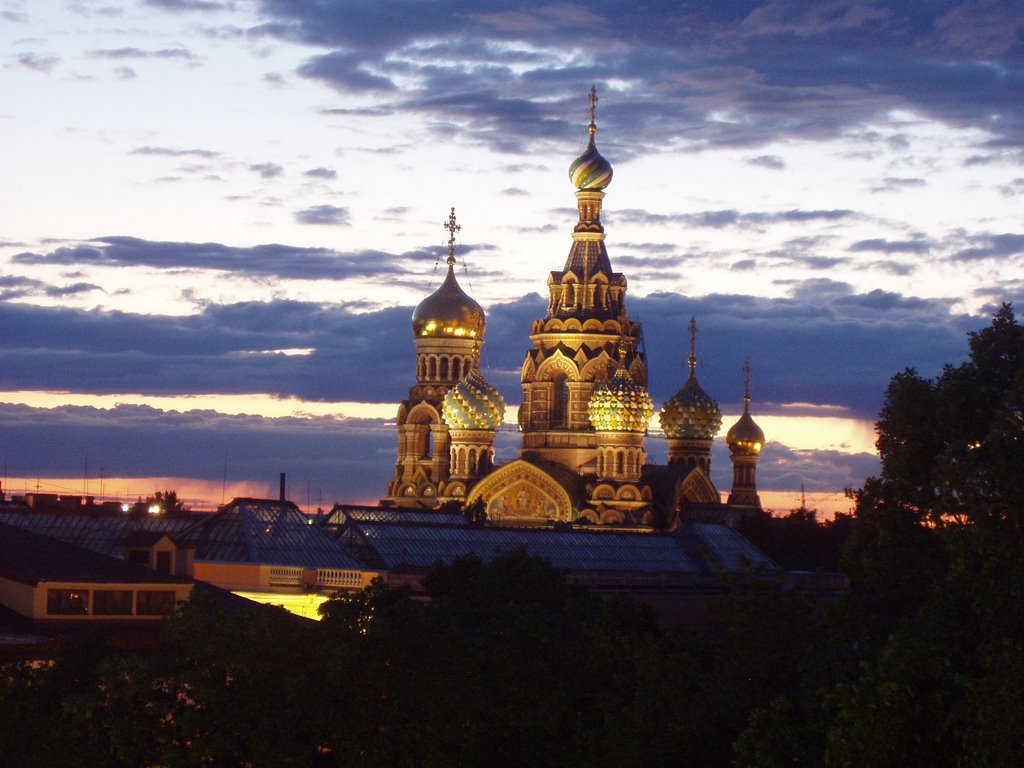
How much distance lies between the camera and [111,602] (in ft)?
145

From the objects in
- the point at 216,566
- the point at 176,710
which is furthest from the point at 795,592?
the point at 216,566

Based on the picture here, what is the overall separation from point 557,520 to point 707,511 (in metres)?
7.85

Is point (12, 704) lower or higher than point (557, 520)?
lower

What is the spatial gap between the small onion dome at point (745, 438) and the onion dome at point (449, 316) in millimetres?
13473

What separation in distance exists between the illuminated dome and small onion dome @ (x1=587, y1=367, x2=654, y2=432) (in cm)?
1553

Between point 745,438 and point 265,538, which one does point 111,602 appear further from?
point 745,438

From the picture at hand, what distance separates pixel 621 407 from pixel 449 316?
45.3 ft

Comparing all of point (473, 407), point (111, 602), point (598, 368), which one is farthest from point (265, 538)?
point (598, 368)

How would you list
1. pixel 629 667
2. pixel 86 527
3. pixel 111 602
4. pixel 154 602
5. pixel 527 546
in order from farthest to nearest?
pixel 527 546 < pixel 86 527 < pixel 154 602 < pixel 111 602 < pixel 629 667

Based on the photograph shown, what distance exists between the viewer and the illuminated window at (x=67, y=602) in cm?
4344

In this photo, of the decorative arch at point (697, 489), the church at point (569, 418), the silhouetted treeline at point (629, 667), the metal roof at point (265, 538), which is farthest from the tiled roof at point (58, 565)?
the decorative arch at point (697, 489)

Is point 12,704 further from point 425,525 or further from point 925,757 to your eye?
point 425,525

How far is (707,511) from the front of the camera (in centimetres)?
9694

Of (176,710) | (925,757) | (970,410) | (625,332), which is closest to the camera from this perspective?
(925,757)
